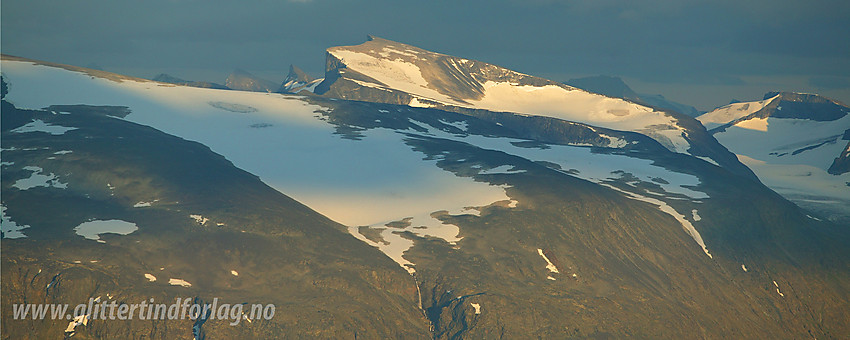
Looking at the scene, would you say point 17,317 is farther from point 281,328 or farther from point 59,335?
point 281,328

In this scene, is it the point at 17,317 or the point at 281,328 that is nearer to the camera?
the point at 17,317

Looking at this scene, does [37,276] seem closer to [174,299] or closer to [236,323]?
[174,299]

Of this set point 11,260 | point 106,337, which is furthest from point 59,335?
point 11,260

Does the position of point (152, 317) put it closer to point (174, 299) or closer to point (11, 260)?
point (174, 299)

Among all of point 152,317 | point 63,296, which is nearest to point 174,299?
point 152,317

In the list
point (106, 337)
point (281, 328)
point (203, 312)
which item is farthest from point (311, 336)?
point (106, 337)

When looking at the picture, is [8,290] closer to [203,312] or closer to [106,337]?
[106,337]

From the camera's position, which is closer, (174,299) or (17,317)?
(17,317)
